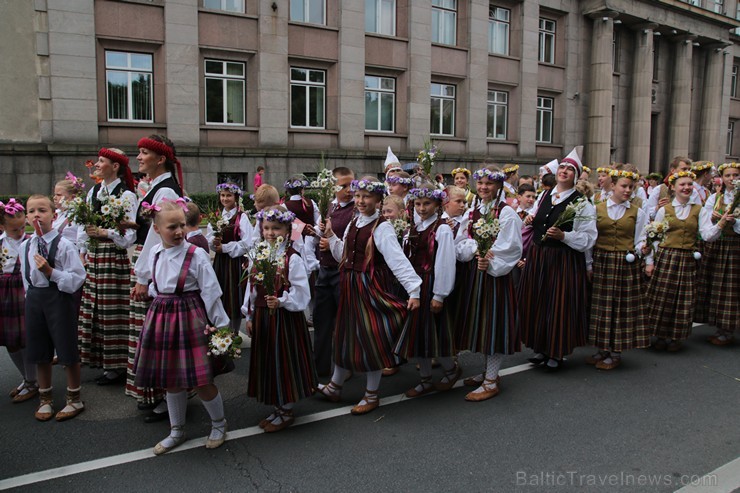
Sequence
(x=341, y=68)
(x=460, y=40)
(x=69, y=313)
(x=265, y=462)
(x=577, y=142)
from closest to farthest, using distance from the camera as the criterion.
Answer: (x=265, y=462), (x=69, y=313), (x=341, y=68), (x=460, y=40), (x=577, y=142)

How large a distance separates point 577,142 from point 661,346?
22.1 metres

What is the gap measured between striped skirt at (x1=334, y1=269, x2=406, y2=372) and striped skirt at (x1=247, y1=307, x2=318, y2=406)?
52 cm

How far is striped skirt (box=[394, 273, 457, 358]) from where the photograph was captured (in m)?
5.09

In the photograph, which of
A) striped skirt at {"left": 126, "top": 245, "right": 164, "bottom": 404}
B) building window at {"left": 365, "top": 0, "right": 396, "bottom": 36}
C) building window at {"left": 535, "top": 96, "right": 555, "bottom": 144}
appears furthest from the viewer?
building window at {"left": 535, "top": 96, "right": 555, "bottom": 144}

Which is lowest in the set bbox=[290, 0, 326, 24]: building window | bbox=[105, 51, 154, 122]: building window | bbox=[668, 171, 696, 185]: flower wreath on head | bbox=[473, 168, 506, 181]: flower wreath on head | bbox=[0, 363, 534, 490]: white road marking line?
bbox=[0, 363, 534, 490]: white road marking line

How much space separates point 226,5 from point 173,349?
1646 cm

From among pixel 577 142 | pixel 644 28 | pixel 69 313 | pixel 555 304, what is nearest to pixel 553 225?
pixel 555 304

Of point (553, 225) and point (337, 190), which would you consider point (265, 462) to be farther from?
point (553, 225)

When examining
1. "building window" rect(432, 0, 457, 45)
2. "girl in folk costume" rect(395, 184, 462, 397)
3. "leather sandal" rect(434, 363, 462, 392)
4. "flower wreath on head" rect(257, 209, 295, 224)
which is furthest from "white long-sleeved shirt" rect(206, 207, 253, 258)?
"building window" rect(432, 0, 457, 45)

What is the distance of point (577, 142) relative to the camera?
27141 mm

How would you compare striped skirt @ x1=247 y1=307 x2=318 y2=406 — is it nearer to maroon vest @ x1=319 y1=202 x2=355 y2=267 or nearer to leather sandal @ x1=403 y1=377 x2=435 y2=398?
leather sandal @ x1=403 y1=377 x2=435 y2=398

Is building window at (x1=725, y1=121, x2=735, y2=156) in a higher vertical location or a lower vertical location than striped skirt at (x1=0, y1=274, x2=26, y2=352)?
higher

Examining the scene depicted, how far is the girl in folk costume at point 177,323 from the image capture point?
13.5 feet

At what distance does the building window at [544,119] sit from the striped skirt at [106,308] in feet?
78.5
